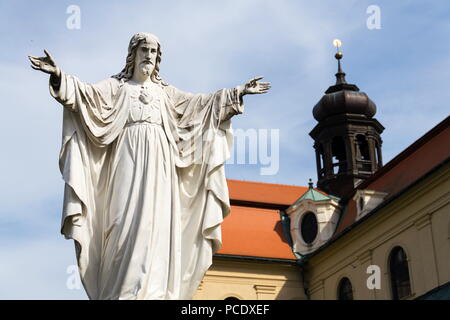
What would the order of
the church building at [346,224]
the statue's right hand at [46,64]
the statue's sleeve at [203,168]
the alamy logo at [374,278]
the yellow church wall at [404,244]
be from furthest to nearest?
the alamy logo at [374,278] < the church building at [346,224] < the yellow church wall at [404,244] < the statue's sleeve at [203,168] < the statue's right hand at [46,64]

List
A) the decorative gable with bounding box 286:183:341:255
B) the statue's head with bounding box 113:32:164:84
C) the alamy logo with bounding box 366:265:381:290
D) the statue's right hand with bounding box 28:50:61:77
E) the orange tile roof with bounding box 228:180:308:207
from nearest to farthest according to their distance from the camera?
the statue's right hand with bounding box 28:50:61:77, the statue's head with bounding box 113:32:164:84, the alamy logo with bounding box 366:265:381:290, the decorative gable with bounding box 286:183:341:255, the orange tile roof with bounding box 228:180:308:207

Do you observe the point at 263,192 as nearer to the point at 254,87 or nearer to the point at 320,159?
the point at 320,159

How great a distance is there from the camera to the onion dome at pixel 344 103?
2144 inches

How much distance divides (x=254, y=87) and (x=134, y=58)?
122 cm

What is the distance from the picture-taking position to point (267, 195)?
48531mm

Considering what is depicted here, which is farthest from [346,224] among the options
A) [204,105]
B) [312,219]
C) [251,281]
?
[204,105]

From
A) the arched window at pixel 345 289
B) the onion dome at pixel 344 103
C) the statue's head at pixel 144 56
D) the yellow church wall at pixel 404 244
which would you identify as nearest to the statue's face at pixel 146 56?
the statue's head at pixel 144 56

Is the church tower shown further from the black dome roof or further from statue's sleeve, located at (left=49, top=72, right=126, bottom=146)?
statue's sleeve, located at (left=49, top=72, right=126, bottom=146)

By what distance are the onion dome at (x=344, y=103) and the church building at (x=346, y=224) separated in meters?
0.07

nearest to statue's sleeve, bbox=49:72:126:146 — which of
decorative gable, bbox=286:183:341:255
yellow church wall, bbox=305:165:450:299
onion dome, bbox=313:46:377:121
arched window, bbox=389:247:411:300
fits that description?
yellow church wall, bbox=305:165:450:299

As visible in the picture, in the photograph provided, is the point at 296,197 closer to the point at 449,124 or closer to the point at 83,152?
the point at 449,124

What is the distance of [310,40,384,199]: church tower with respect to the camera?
172ft

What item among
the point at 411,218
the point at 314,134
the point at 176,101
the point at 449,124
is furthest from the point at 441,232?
the point at 176,101

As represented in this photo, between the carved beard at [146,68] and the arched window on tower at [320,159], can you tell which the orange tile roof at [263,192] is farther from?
the carved beard at [146,68]
